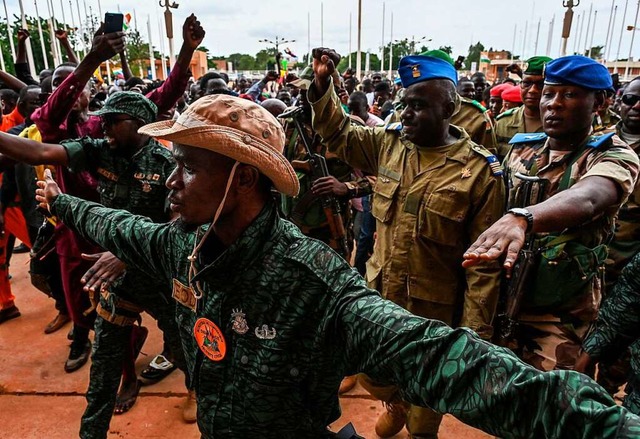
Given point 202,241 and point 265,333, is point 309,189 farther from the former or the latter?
point 265,333

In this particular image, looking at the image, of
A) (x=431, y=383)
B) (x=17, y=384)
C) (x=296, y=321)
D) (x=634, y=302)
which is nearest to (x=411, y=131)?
(x=634, y=302)

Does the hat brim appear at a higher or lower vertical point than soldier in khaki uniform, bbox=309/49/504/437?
higher

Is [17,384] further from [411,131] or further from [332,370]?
[411,131]

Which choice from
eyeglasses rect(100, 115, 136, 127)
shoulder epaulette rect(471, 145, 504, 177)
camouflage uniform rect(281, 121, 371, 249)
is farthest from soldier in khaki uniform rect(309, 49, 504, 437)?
eyeglasses rect(100, 115, 136, 127)

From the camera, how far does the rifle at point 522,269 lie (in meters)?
2.37

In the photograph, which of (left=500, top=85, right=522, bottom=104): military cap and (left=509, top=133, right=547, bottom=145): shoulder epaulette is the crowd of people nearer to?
(left=509, top=133, right=547, bottom=145): shoulder epaulette

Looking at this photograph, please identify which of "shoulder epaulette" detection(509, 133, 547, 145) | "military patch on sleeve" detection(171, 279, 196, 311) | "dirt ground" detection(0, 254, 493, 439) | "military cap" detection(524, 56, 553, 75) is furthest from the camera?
"military cap" detection(524, 56, 553, 75)

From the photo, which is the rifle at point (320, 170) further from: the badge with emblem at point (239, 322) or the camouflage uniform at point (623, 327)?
the badge with emblem at point (239, 322)

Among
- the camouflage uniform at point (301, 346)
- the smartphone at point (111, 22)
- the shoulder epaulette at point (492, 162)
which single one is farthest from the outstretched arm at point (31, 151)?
the shoulder epaulette at point (492, 162)

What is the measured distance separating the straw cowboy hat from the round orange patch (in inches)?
21.2

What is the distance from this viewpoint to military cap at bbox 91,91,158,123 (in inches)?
113

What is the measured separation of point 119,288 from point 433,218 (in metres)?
1.84

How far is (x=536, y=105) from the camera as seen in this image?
4230 millimetres

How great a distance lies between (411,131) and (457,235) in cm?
63
